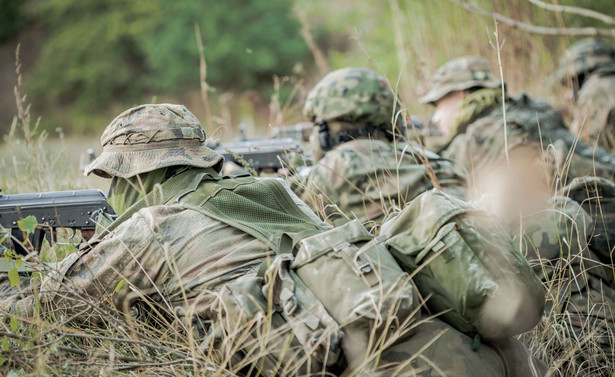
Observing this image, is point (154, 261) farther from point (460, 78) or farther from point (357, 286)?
point (460, 78)

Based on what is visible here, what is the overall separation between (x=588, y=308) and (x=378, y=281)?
1686mm

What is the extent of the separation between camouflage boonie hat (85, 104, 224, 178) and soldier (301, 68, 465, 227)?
3.89 ft

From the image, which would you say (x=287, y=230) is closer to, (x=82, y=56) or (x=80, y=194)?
(x=80, y=194)

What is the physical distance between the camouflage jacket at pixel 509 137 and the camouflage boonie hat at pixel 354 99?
1.23 metres

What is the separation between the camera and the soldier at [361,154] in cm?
387

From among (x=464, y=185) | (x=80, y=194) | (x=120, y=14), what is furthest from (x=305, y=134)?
(x=120, y=14)

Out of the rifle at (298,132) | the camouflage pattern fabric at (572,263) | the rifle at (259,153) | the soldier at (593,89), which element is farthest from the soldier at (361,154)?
the soldier at (593,89)

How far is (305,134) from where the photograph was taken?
595 centimetres

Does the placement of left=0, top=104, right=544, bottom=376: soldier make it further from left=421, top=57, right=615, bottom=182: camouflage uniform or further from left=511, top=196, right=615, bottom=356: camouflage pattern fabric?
left=421, top=57, right=615, bottom=182: camouflage uniform

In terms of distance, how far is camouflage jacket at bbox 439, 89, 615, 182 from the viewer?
5160 millimetres

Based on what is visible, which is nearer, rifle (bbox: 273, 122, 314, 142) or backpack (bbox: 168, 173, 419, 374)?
backpack (bbox: 168, 173, 419, 374)

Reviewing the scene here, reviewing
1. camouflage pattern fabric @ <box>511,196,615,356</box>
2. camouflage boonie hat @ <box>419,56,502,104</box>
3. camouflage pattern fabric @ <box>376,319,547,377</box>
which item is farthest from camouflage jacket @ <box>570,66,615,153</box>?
camouflage pattern fabric @ <box>376,319,547,377</box>

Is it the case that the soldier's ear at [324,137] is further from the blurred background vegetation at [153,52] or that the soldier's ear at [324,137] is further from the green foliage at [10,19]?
the green foliage at [10,19]

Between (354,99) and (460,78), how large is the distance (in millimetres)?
2058
